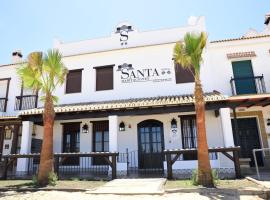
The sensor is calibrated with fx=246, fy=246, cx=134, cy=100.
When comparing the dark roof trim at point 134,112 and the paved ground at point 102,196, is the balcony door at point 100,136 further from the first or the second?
the paved ground at point 102,196

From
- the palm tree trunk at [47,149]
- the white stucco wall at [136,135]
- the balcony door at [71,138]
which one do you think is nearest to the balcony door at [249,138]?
the white stucco wall at [136,135]

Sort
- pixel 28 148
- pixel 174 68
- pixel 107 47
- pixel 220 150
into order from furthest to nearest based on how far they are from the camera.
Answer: pixel 107 47 < pixel 174 68 < pixel 28 148 < pixel 220 150

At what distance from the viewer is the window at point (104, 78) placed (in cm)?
1488

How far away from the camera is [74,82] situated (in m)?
15.4

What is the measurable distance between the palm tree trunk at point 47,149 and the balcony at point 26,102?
671 cm

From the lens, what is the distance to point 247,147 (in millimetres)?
12930

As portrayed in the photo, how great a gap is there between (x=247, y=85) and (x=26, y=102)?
13.4 m

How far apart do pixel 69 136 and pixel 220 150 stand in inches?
336

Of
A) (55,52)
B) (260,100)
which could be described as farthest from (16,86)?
(260,100)

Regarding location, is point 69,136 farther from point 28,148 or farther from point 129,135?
point 129,135

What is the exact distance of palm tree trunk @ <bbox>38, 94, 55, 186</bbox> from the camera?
8958 millimetres

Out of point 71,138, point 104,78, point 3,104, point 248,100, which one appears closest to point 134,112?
point 104,78

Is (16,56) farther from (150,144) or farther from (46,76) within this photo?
(150,144)

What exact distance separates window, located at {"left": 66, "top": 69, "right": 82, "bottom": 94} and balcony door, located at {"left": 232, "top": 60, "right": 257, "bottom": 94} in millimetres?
9111
